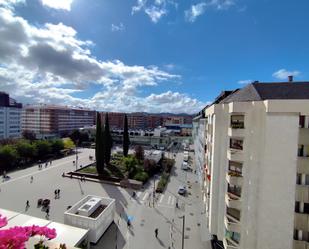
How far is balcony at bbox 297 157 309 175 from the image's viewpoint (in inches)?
487

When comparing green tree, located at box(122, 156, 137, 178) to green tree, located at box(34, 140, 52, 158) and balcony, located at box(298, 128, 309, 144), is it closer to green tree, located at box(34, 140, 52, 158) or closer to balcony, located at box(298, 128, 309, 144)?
green tree, located at box(34, 140, 52, 158)

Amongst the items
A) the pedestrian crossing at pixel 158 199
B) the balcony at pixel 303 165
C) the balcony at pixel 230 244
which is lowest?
Result: the pedestrian crossing at pixel 158 199

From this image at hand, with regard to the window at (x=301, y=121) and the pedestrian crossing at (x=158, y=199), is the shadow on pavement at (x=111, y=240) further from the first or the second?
the window at (x=301, y=121)

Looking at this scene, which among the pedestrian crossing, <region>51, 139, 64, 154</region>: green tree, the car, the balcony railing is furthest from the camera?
<region>51, 139, 64, 154</region>: green tree

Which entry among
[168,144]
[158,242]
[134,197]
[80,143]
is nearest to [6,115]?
[80,143]

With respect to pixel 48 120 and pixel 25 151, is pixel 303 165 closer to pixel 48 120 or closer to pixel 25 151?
pixel 25 151

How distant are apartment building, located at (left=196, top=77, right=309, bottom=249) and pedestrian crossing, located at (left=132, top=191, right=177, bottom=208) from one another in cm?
1412

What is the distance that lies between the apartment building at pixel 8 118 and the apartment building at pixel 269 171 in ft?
326

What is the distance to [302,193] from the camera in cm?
1249

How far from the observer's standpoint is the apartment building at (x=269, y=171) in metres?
12.5

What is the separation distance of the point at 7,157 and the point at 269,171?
47.4m

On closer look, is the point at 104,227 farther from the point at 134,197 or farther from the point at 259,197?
the point at 259,197

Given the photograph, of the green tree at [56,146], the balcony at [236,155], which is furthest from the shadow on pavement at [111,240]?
the green tree at [56,146]

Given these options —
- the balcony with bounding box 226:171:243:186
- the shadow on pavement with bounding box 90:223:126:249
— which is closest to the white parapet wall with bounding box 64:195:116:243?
the shadow on pavement with bounding box 90:223:126:249
